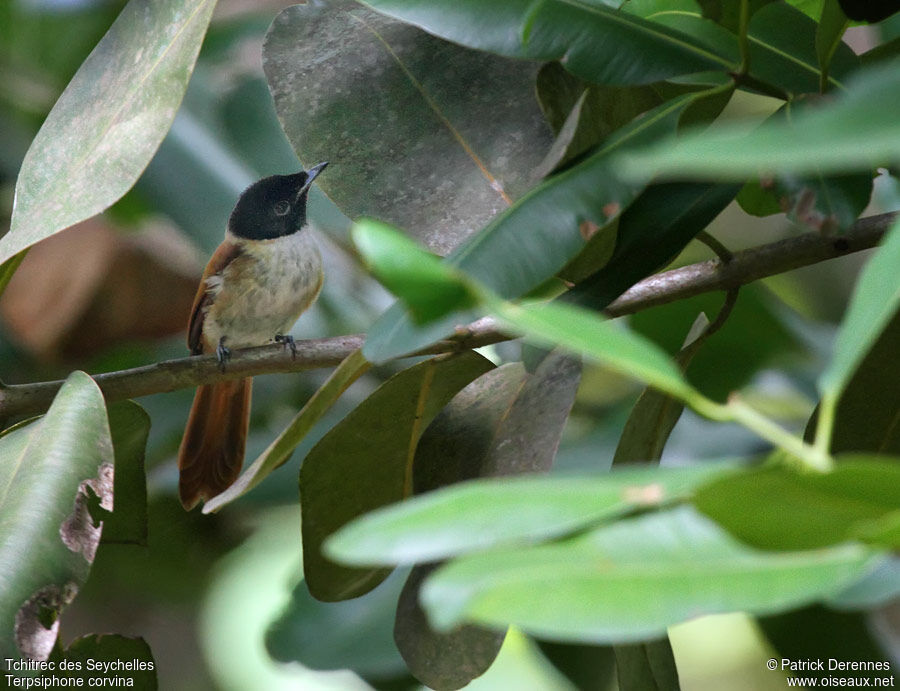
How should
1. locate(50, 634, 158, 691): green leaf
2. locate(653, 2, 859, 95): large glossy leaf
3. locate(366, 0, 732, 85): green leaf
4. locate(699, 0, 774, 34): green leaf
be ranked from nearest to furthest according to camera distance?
locate(366, 0, 732, 85): green leaf
locate(653, 2, 859, 95): large glossy leaf
locate(699, 0, 774, 34): green leaf
locate(50, 634, 158, 691): green leaf

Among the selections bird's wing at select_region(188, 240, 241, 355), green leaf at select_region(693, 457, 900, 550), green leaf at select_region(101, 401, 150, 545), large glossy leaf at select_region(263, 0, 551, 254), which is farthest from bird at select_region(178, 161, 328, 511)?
green leaf at select_region(693, 457, 900, 550)

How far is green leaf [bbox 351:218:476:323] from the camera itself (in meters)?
0.51

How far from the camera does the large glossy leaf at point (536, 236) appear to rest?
2.88ft

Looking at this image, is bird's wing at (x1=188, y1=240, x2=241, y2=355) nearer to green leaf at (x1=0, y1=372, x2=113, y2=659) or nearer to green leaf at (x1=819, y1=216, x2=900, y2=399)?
green leaf at (x1=0, y1=372, x2=113, y2=659)

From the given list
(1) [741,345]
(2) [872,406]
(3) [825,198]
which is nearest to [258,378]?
(1) [741,345]

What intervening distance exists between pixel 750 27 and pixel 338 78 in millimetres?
519

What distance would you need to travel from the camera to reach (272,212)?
289cm

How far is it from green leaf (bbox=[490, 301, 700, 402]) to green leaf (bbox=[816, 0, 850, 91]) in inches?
Answer: 25.5

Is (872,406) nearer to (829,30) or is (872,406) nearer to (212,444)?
(829,30)

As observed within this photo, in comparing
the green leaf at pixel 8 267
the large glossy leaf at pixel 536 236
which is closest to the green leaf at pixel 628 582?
the large glossy leaf at pixel 536 236

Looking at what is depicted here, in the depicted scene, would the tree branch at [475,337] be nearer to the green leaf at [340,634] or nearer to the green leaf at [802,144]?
the green leaf at [802,144]

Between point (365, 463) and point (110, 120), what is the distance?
1.77 feet

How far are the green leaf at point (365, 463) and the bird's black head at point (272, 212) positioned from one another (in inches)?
62.2

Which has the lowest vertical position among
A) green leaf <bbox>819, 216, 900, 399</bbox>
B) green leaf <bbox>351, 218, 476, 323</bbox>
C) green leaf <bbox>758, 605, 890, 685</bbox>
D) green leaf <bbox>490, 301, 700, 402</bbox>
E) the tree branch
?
green leaf <bbox>758, 605, 890, 685</bbox>
